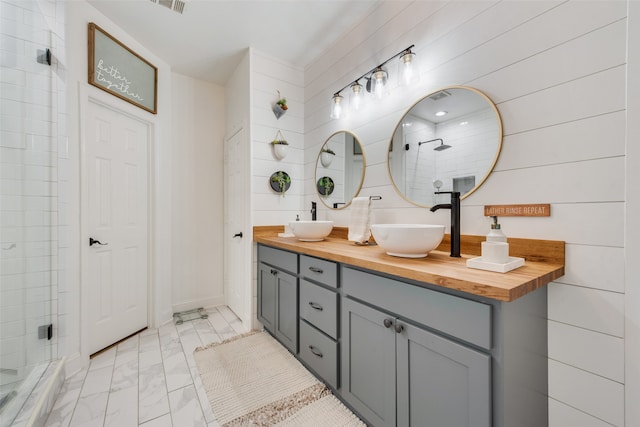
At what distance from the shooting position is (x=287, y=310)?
76.3 inches

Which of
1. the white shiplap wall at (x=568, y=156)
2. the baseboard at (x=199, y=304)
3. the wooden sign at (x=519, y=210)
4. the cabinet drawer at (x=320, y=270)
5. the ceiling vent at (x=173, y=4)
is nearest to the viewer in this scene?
the white shiplap wall at (x=568, y=156)

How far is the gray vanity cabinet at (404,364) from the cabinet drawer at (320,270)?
0.09 m

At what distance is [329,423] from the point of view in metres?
1.37

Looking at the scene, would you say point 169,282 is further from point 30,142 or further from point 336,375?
point 336,375

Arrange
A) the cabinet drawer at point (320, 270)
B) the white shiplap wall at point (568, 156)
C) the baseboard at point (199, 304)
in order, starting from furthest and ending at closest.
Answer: the baseboard at point (199, 304) < the cabinet drawer at point (320, 270) < the white shiplap wall at point (568, 156)

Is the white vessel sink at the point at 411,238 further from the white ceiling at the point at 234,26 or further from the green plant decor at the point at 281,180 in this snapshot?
the white ceiling at the point at 234,26

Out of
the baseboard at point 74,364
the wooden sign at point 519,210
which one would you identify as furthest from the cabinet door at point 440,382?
the baseboard at point 74,364

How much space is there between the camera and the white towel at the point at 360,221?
1.79m

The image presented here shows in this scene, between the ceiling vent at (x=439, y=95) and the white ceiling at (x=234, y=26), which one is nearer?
the ceiling vent at (x=439, y=95)

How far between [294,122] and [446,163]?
177cm

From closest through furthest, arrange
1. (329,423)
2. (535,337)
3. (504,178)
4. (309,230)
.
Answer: (535,337), (504,178), (329,423), (309,230)

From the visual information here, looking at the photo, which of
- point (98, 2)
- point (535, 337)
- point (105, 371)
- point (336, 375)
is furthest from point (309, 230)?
point (98, 2)

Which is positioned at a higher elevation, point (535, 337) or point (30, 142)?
point (30, 142)

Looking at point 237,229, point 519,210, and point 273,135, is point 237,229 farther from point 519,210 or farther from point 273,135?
point 519,210
